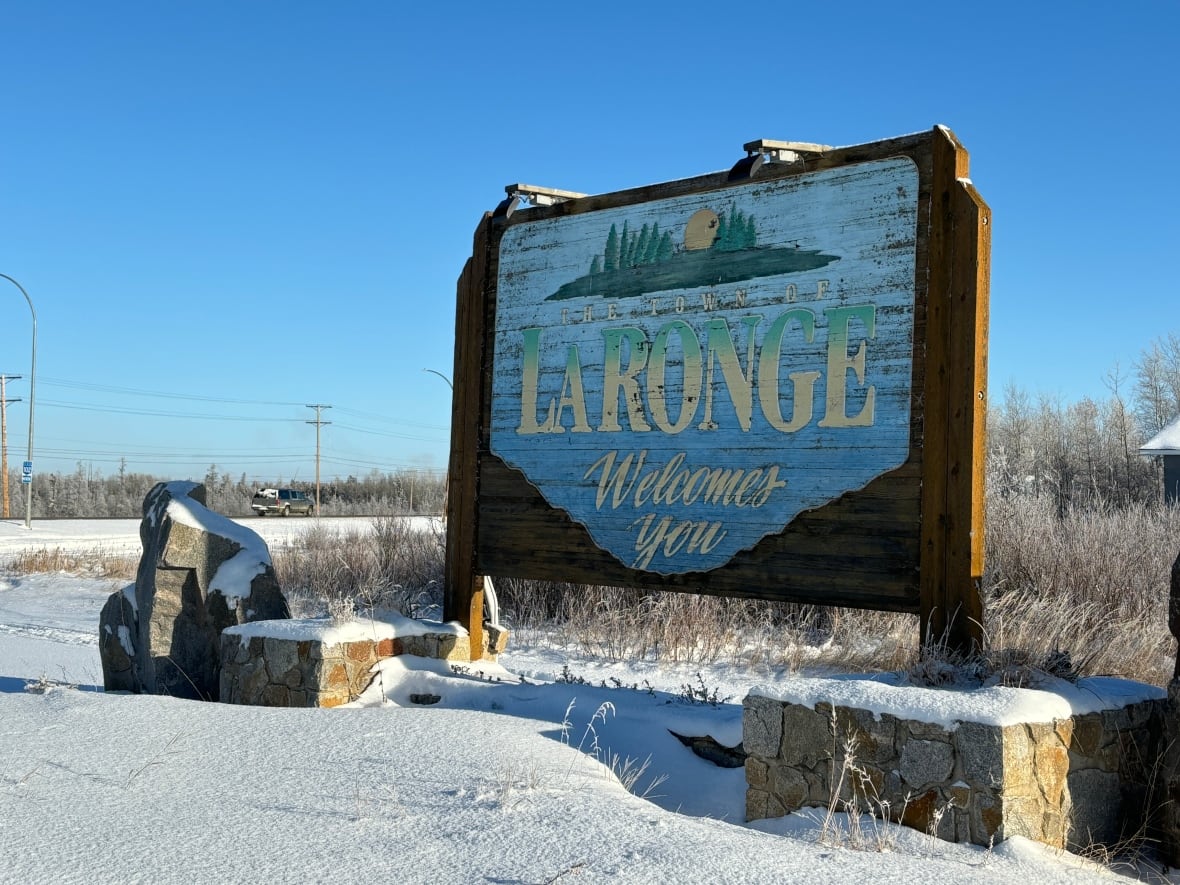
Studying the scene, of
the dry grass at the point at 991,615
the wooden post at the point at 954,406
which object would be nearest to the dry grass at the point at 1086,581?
the dry grass at the point at 991,615

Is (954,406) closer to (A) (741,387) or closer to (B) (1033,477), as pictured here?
(A) (741,387)

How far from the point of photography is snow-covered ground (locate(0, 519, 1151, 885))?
3.55 m

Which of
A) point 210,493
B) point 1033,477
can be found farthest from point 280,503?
point 1033,477

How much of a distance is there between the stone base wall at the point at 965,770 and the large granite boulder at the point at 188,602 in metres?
4.25

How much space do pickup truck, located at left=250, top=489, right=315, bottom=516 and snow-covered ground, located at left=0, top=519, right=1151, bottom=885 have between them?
43.2 metres

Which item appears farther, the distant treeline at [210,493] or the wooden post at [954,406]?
the distant treeline at [210,493]

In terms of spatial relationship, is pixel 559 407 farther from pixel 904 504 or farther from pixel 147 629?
pixel 147 629

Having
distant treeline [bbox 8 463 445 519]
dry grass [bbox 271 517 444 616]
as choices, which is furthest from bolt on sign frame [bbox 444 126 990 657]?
distant treeline [bbox 8 463 445 519]

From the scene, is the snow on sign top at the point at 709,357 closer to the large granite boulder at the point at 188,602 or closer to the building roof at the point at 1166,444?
the large granite boulder at the point at 188,602

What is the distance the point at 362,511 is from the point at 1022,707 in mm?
43544

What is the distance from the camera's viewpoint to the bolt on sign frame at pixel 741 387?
5.82 m

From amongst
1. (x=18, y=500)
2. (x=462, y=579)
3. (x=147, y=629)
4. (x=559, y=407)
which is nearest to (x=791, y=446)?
(x=559, y=407)

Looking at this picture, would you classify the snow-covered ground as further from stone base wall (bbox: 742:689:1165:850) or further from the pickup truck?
the pickup truck

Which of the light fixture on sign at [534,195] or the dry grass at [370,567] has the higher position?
the light fixture on sign at [534,195]
